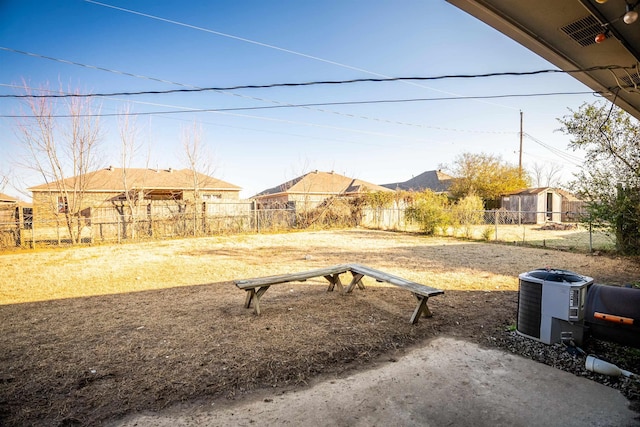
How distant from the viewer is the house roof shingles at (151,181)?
22.0 m

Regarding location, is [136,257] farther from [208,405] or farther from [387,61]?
[387,61]

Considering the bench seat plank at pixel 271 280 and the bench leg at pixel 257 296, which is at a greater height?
the bench seat plank at pixel 271 280

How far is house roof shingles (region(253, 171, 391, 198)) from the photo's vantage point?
27641 millimetres

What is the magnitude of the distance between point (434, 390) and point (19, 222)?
16898 millimetres

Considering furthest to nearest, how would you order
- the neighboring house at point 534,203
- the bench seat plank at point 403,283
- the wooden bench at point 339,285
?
the neighboring house at point 534,203
the wooden bench at point 339,285
the bench seat plank at point 403,283

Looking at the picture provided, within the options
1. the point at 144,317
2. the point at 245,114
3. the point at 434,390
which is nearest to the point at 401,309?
the point at 434,390

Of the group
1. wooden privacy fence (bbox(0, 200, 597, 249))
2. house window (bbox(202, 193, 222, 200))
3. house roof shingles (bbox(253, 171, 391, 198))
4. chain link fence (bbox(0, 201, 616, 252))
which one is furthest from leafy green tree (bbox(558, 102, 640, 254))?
house window (bbox(202, 193, 222, 200))

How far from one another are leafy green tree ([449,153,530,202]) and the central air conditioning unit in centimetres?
2645

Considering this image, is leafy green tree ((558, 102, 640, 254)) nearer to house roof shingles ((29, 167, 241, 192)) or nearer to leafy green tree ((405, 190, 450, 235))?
leafy green tree ((405, 190, 450, 235))

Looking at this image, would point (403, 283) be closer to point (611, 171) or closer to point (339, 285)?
point (339, 285)

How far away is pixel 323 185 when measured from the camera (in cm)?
2944

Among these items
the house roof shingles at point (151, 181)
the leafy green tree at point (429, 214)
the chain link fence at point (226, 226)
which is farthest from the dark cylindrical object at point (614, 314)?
the house roof shingles at point (151, 181)

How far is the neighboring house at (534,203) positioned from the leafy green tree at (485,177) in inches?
65.5

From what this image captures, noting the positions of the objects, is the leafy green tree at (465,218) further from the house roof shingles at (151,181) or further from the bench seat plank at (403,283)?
the house roof shingles at (151,181)
